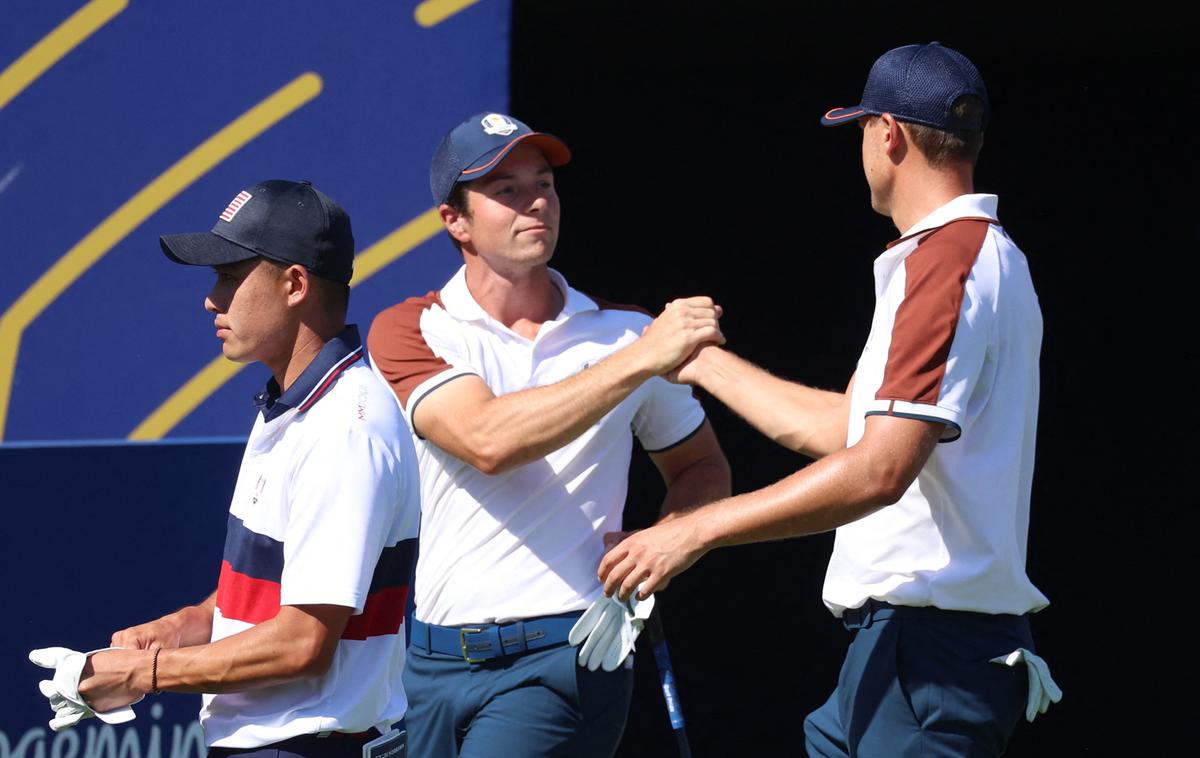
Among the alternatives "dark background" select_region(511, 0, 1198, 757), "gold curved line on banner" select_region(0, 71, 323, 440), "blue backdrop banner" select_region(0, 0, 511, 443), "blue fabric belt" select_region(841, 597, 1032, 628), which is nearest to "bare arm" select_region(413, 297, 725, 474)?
"blue fabric belt" select_region(841, 597, 1032, 628)

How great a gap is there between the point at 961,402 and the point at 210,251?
4.07ft

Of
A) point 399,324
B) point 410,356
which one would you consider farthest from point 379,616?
point 399,324

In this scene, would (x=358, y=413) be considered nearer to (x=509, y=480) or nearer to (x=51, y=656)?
(x=51, y=656)

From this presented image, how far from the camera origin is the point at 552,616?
9.54ft

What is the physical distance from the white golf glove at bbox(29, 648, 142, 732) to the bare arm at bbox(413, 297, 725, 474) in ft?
2.69

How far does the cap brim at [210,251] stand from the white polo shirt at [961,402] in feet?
3.45

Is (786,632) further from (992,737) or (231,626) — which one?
(231,626)

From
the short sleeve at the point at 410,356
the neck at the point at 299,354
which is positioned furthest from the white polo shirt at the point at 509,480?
the neck at the point at 299,354

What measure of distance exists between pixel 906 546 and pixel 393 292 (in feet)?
5.81

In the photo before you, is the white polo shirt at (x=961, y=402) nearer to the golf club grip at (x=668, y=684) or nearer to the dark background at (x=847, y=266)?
the golf club grip at (x=668, y=684)

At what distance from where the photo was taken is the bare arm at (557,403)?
2.76m

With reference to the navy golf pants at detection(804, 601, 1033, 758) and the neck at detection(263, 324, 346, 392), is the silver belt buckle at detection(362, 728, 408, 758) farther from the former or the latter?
the navy golf pants at detection(804, 601, 1033, 758)

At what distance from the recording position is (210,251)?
2.48 meters

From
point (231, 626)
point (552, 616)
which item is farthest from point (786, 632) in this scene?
point (231, 626)
